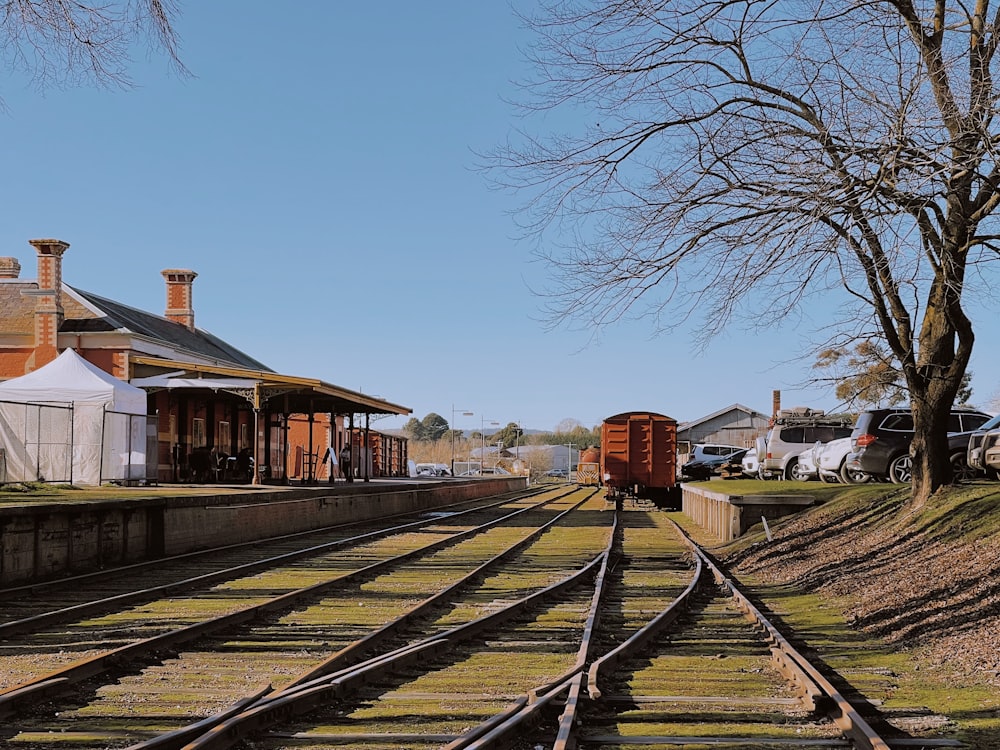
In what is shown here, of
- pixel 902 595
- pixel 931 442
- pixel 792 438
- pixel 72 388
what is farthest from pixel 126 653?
pixel 792 438

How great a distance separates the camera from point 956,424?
23734 mm

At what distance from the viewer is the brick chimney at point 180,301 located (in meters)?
50.3

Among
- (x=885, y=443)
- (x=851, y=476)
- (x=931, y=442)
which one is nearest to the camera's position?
(x=931, y=442)

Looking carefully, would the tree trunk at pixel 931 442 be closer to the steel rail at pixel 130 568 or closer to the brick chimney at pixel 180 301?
the steel rail at pixel 130 568

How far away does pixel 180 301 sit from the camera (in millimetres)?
50594

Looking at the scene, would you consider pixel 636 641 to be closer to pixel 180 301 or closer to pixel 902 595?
pixel 902 595

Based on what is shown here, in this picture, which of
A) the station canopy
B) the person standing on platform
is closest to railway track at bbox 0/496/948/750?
the station canopy

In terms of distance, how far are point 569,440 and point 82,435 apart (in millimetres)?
167556

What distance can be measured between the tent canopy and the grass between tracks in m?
16.2

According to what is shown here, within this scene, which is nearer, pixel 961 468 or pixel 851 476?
pixel 961 468

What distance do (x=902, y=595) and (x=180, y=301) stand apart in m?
43.9

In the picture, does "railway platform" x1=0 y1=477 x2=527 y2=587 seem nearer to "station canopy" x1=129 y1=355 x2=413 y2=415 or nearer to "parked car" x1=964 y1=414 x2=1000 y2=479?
"station canopy" x1=129 y1=355 x2=413 y2=415

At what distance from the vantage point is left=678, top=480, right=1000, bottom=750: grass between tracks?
24.2 feet

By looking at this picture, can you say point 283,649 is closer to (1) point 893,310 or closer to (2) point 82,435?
(1) point 893,310
